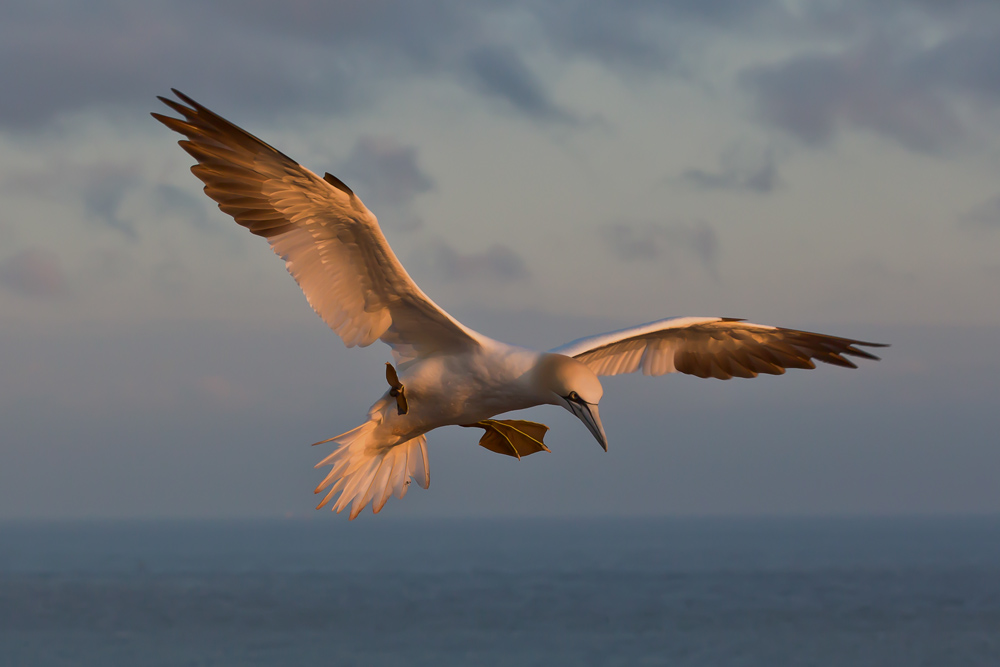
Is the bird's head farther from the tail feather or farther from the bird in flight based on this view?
the tail feather

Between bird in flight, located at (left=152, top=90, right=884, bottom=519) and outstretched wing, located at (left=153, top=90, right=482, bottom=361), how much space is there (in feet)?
0.03

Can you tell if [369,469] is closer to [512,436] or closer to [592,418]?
[512,436]

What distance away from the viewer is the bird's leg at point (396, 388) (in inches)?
332

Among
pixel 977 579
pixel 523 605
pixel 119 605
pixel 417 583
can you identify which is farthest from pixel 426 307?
pixel 977 579

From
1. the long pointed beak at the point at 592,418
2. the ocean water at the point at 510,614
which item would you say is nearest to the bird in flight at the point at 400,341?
the long pointed beak at the point at 592,418

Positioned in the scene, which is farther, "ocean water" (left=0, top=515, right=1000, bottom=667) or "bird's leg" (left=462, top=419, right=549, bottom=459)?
"ocean water" (left=0, top=515, right=1000, bottom=667)

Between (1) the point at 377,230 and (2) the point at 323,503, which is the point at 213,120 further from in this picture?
(2) the point at 323,503

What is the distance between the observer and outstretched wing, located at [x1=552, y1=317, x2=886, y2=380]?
32.6ft

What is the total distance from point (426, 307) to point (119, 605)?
123 meters

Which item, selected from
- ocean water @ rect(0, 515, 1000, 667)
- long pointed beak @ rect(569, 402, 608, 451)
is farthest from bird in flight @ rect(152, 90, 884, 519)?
ocean water @ rect(0, 515, 1000, 667)

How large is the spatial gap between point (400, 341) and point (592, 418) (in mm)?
2016

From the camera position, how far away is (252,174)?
25.8 feet

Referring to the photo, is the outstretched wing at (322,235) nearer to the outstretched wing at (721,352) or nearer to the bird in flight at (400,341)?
the bird in flight at (400,341)

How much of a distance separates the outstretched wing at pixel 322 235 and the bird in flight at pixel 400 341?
0.4 inches
